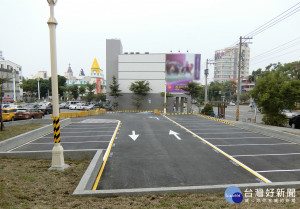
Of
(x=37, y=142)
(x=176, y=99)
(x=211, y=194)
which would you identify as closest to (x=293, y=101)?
(x=211, y=194)

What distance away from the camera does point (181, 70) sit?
47750 millimetres

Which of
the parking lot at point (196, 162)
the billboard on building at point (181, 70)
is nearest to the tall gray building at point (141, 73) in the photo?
the billboard on building at point (181, 70)

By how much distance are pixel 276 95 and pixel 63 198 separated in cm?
2081

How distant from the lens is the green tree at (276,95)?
19.1 meters

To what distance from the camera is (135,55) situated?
4822cm

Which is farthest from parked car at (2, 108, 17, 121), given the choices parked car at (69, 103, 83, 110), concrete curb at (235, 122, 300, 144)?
concrete curb at (235, 122, 300, 144)

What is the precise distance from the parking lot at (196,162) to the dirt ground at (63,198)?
3.53ft

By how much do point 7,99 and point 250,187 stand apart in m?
73.2

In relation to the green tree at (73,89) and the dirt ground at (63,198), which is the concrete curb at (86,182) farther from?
the green tree at (73,89)

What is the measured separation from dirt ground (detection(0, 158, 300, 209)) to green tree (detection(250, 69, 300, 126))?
16118 millimetres

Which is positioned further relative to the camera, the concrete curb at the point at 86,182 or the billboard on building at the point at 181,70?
the billboard on building at the point at 181,70

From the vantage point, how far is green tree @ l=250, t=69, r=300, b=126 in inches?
753

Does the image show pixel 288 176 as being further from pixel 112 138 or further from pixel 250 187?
pixel 112 138

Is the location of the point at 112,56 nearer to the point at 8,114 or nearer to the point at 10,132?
the point at 8,114
